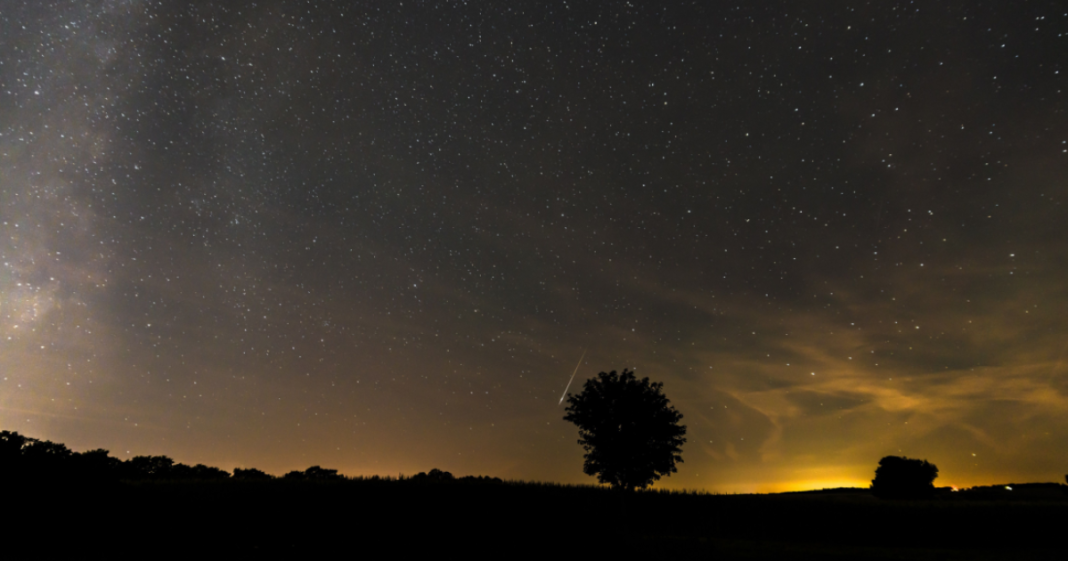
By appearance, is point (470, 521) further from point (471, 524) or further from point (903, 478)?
point (903, 478)

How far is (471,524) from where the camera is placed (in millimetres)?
15617

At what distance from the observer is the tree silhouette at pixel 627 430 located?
33656 millimetres

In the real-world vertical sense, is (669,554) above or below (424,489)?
below

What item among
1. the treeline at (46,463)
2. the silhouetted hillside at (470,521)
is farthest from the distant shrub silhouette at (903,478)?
the treeline at (46,463)

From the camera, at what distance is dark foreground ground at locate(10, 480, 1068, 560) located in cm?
1216

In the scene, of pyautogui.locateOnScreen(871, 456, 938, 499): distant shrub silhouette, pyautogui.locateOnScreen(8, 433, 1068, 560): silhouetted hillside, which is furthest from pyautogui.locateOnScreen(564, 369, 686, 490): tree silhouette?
pyautogui.locateOnScreen(871, 456, 938, 499): distant shrub silhouette

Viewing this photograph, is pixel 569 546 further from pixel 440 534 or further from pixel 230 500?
pixel 230 500

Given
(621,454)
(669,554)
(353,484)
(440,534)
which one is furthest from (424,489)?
(621,454)

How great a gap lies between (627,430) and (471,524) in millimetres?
20908

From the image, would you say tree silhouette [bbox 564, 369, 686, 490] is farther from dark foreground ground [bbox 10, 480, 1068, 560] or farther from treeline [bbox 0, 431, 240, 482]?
treeline [bbox 0, 431, 240, 482]

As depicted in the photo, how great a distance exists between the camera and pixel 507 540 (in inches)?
551

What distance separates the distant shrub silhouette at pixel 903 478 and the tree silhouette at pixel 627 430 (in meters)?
42.1

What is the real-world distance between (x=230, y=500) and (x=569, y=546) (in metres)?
10.8

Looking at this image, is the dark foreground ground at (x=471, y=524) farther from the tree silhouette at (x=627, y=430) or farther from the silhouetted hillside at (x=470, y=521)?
the tree silhouette at (x=627, y=430)
